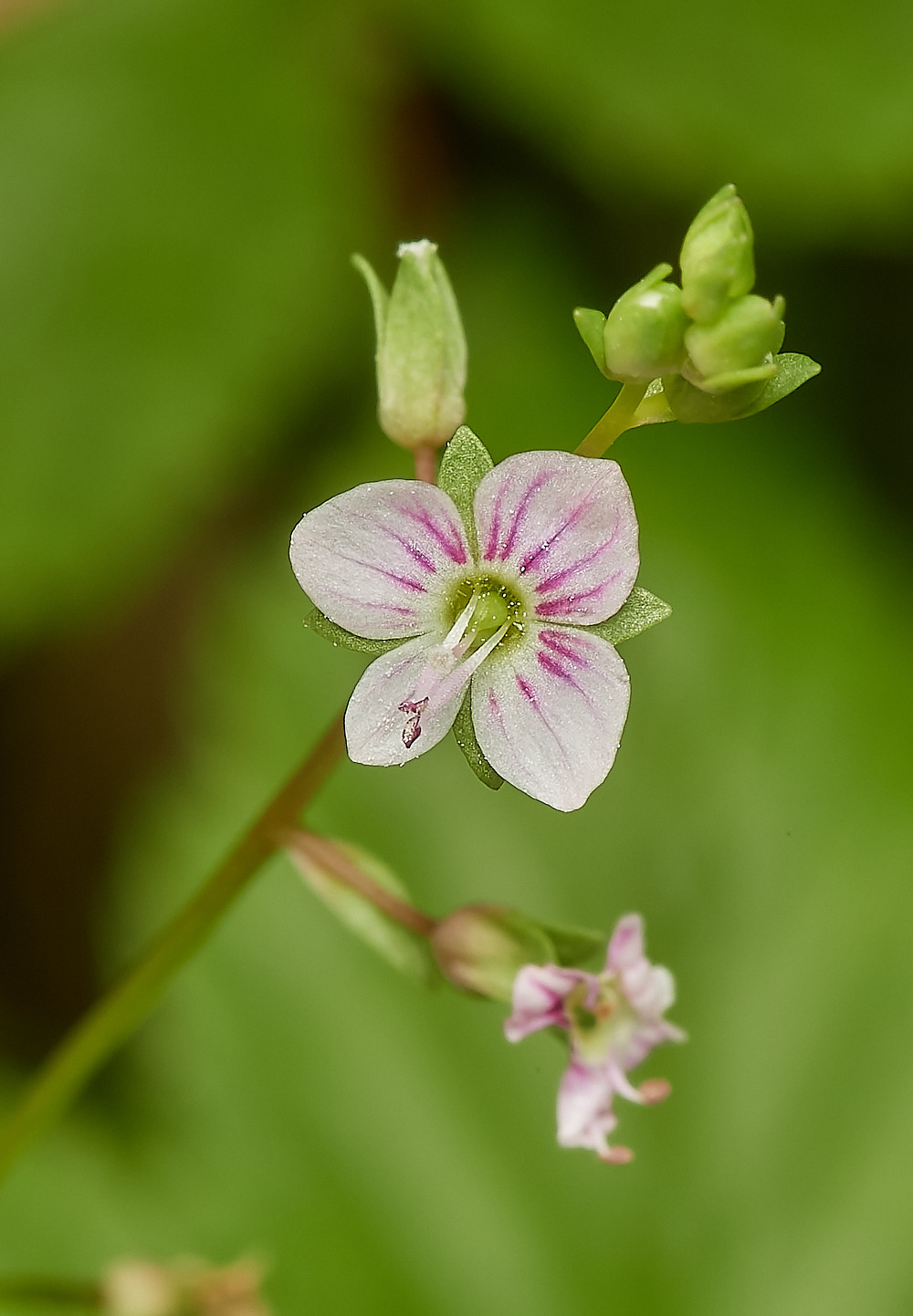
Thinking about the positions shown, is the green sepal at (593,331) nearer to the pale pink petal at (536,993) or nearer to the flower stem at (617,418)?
the flower stem at (617,418)

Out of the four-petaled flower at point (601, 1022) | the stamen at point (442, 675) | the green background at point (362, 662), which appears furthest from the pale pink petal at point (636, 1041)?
the green background at point (362, 662)

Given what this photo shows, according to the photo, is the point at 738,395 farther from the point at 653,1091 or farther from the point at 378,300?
A: the point at 653,1091

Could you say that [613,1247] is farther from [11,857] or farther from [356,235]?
[356,235]

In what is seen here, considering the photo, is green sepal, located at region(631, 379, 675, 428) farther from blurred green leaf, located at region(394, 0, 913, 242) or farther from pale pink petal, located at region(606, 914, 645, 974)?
blurred green leaf, located at region(394, 0, 913, 242)

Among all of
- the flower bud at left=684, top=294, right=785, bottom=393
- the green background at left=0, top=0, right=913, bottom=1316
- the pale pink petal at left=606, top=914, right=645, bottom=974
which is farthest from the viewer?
the green background at left=0, top=0, right=913, bottom=1316

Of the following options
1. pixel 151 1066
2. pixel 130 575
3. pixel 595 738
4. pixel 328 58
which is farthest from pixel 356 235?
pixel 595 738

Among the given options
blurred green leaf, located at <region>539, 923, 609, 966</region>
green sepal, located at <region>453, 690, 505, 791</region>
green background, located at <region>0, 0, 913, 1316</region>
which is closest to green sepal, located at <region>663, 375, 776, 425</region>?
green sepal, located at <region>453, 690, 505, 791</region>
